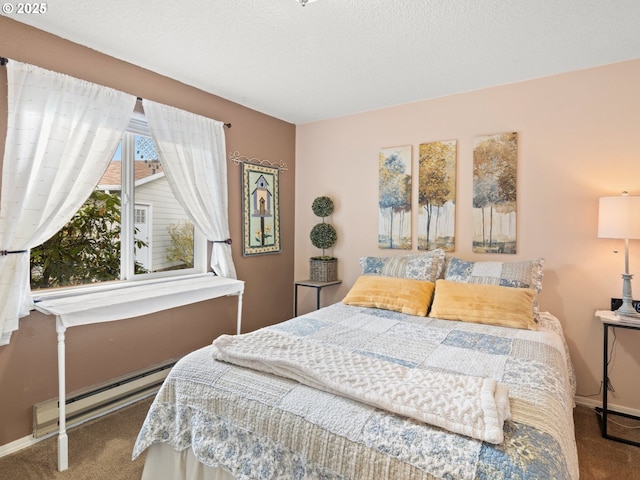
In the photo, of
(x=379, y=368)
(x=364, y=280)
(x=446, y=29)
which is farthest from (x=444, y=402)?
(x=446, y=29)

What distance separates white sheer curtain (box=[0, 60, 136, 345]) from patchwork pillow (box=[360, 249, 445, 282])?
225cm

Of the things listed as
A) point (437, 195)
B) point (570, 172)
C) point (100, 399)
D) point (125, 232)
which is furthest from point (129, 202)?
point (570, 172)

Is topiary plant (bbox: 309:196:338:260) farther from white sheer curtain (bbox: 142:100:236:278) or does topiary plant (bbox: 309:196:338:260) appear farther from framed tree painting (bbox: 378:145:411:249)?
white sheer curtain (bbox: 142:100:236:278)

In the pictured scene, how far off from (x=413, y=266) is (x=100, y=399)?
2.52 m

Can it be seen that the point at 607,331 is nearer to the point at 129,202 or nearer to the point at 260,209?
the point at 260,209

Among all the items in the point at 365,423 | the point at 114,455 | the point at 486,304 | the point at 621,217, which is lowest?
the point at 114,455

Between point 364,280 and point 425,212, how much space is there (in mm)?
906

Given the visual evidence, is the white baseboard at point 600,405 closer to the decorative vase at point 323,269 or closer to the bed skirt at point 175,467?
the decorative vase at point 323,269

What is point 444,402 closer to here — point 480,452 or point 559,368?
point 480,452

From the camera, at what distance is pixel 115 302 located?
2.21 meters

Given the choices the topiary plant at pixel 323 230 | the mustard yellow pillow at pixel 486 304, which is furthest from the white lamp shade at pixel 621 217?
the topiary plant at pixel 323 230

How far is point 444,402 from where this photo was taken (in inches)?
49.1

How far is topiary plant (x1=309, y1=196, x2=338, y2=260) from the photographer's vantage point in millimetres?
3814

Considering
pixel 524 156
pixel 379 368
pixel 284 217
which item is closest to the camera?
pixel 379 368
